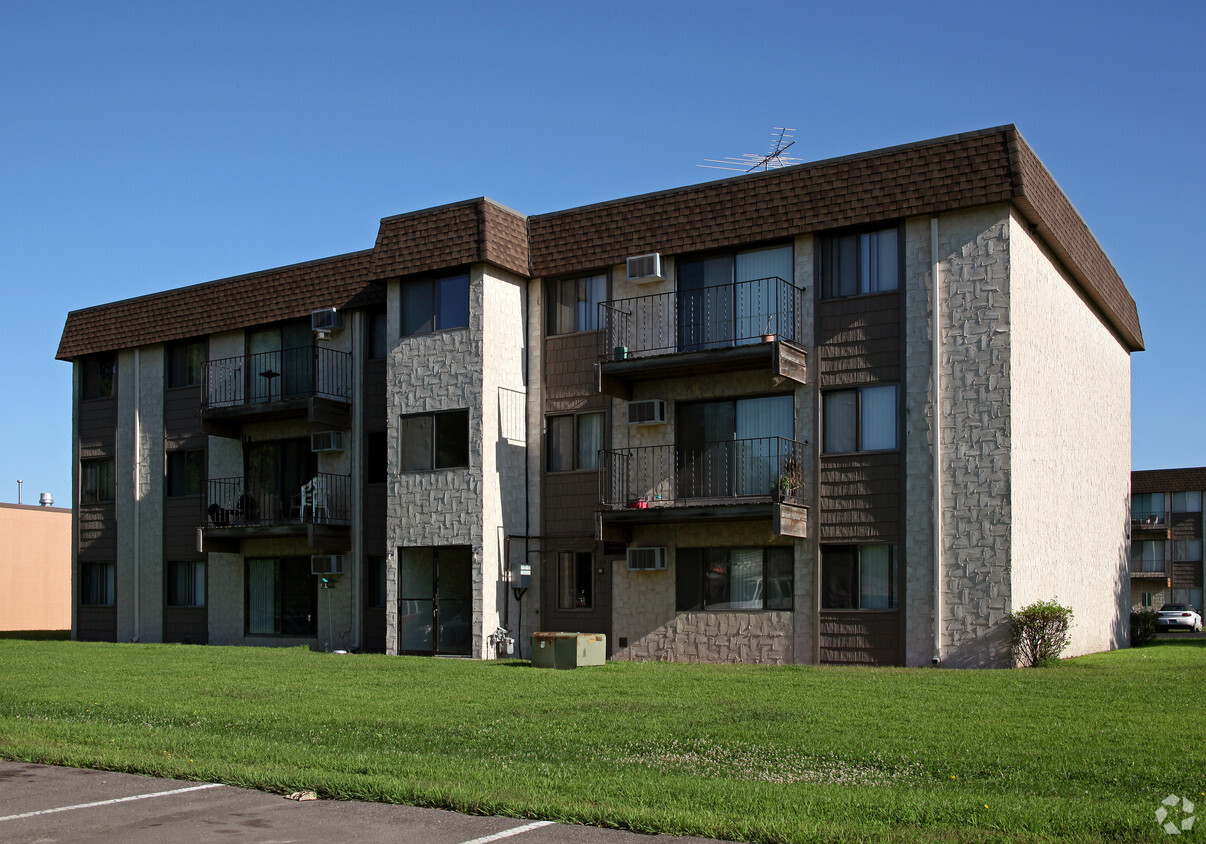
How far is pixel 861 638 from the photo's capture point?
818 inches

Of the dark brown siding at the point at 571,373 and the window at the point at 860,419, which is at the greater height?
the dark brown siding at the point at 571,373

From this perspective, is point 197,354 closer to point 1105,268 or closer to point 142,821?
point 1105,268

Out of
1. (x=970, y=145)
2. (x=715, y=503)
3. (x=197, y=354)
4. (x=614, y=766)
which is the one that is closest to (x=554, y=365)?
(x=715, y=503)

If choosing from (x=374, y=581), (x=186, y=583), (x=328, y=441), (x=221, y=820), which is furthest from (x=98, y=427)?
(x=221, y=820)

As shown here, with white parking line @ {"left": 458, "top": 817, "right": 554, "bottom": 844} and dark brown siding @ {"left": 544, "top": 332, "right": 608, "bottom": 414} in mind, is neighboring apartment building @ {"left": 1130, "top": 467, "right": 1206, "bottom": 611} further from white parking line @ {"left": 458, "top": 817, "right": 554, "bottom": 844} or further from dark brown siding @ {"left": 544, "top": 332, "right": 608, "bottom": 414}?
white parking line @ {"left": 458, "top": 817, "right": 554, "bottom": 844}

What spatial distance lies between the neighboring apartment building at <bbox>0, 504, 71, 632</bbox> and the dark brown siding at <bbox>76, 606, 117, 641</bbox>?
15.3m

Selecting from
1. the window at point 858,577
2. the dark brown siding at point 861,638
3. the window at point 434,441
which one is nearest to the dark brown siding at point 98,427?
the window at point 434,441

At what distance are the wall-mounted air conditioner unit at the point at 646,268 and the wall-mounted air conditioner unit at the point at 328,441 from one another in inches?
312

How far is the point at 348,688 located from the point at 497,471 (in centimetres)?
792

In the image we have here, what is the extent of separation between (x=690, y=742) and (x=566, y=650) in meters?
8.97

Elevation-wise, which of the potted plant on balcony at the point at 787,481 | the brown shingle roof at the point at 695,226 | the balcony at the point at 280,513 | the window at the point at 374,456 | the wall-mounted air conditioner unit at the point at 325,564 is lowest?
the wall-mounted air conditioner unit at the point at 325,564

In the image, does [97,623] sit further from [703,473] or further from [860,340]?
[860,340]

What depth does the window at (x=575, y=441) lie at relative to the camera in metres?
24.1

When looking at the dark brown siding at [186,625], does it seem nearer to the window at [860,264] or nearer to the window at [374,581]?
the window at [374,581]
